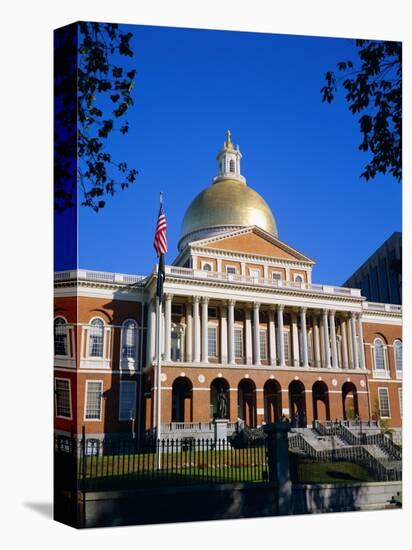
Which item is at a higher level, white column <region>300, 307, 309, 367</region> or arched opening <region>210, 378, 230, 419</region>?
white column <region>300, 307, 309, 367</region>

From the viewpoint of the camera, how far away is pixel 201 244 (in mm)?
35938

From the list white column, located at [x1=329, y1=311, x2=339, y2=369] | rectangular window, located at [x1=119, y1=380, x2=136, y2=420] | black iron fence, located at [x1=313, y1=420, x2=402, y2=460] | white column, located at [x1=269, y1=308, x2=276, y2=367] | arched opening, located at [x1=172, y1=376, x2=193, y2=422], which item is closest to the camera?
black iron fence, located at [x1=313, y1=420, x2=402, y2=460]

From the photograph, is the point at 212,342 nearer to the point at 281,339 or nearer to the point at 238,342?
the point at 238,342

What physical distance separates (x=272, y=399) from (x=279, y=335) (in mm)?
3365

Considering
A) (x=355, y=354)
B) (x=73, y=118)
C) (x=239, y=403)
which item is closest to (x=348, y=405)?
(x=355, y=354)

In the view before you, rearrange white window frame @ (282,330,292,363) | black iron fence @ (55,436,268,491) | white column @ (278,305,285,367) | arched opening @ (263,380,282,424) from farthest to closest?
1. white window frame @ (282,330,292,363)
2. white column @ (278,305,285,367)
3. arched opening @ (263,380,282,424)
4. black iron fence @ (55,436,268,491)

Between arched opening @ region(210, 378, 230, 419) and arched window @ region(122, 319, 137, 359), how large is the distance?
17.9ft

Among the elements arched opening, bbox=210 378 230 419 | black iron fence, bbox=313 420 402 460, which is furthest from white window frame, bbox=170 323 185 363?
black iron fence, bbox=313 420 402 460

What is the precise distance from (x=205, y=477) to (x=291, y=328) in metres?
19.1

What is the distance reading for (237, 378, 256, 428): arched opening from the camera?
107 ft

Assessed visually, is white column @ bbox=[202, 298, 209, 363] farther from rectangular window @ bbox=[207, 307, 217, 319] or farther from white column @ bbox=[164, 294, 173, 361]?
white column @ bbox=[164, 294, 173, 361]

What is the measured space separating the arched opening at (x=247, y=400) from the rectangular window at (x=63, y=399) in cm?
1687

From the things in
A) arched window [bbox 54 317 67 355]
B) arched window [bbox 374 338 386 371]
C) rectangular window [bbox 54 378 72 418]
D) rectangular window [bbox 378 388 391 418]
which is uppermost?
arched window [bbox 54 317 67 355]

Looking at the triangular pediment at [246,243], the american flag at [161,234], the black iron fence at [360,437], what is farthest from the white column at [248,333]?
the american flag at [161,234]
